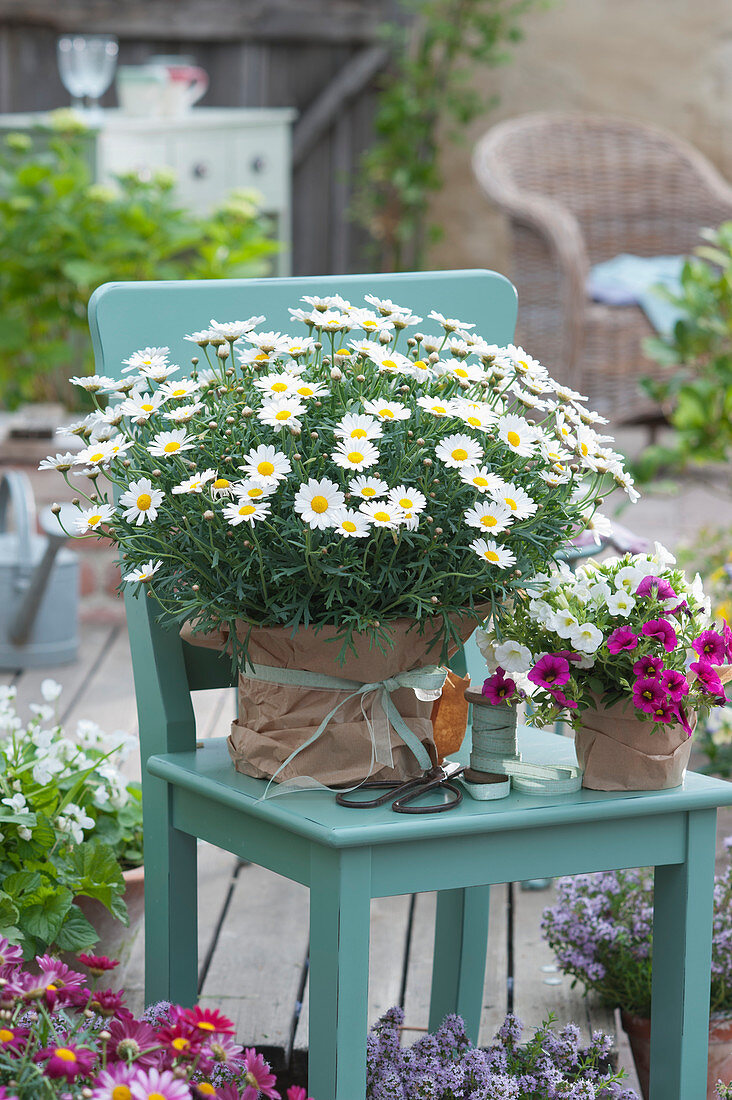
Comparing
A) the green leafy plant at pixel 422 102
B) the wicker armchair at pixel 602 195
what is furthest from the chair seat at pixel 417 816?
the green leafy plant at pixel 422 102

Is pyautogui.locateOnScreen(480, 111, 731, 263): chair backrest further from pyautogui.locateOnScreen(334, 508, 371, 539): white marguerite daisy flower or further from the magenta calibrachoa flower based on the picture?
pyautogui.locateOnScreen(334, 508, 371, 539): white marguerite daisy flower

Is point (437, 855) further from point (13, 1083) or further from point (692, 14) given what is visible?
point (692, 14)

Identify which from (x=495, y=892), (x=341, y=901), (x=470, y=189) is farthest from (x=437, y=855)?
(x=470, y=189)

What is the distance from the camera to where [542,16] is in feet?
19.9

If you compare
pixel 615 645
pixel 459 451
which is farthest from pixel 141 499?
pixel 615 645

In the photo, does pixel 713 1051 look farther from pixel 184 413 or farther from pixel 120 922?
pixel 184 413

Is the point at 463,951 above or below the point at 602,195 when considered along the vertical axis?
below

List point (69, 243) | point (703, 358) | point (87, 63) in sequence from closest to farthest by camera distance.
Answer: point (703, 358) → point (69, 243) → point (87, 63)

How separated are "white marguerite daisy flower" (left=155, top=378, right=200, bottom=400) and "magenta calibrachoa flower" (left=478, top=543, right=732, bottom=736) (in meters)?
0.33

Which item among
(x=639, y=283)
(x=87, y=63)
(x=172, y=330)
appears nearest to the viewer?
(x=172, y=330)

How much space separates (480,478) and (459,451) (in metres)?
0.03

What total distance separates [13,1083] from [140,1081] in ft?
0.33

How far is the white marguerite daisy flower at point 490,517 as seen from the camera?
1165mm

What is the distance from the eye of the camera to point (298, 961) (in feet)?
6.51
